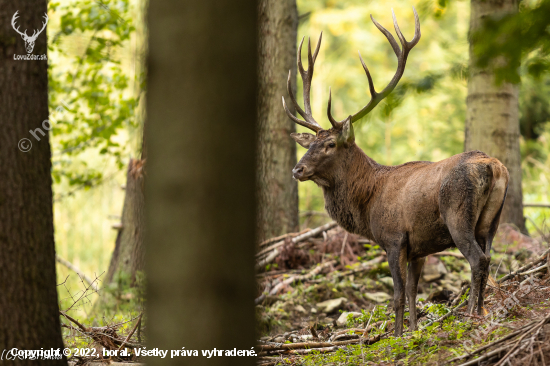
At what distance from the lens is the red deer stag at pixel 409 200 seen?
15.4 ft

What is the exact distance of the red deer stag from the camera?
15.4ft

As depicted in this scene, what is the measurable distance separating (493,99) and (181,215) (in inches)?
270

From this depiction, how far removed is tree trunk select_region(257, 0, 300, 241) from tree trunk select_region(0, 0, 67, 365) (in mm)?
5087

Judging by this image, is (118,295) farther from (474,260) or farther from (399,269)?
(474,260)

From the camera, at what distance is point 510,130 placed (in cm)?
793

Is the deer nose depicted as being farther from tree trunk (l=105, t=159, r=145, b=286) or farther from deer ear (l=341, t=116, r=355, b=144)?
tree trunk (l=105, t=159, r=145, b=286)

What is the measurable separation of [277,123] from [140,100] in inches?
200

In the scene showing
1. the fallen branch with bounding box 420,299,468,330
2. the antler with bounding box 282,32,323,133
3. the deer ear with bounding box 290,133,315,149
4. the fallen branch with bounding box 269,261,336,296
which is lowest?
the fallen branch with bounding box 269,261,336,296

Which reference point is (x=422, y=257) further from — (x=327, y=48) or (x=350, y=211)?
(x=327, y=48)

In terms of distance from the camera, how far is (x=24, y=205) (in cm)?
330

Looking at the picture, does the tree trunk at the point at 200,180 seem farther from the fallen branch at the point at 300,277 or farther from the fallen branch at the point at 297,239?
the fallen branch at the point at 297,239

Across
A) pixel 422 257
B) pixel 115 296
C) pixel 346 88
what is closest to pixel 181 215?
pixel 422 257

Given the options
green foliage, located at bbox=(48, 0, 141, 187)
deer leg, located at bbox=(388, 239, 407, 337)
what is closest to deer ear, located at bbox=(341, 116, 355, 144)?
deer leg, located at bbox=(388, 239, 407, 337)

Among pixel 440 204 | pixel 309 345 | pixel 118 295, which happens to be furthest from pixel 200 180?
pixel 118 295
